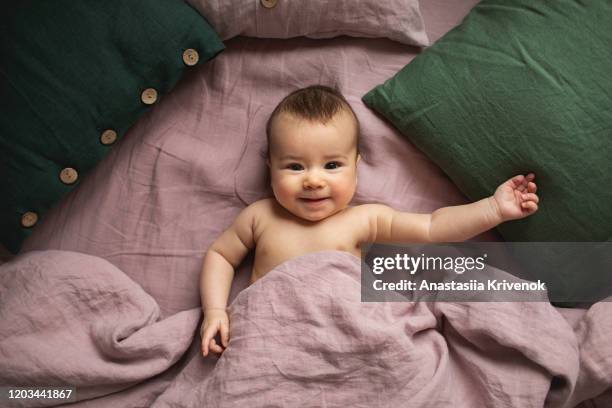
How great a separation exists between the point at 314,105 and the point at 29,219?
0.60 meters

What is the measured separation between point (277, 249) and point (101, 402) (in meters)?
0.43

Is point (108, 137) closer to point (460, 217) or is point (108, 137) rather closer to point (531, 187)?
point (460, 217)

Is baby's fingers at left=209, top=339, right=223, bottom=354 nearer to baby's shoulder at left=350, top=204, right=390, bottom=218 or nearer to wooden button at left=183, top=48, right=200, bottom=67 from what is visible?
baby's shoulder at left=350, top=204, right=390, bottom=218

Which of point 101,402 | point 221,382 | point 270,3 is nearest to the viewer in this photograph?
point 221,382

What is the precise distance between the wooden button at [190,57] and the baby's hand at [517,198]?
0.64 metres

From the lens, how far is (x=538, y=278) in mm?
1260

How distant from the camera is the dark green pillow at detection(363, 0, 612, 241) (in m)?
1.15

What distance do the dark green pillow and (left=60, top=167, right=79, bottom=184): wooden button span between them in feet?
2.09

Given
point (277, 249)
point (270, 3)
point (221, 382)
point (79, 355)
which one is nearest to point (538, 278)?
point (277, 249)

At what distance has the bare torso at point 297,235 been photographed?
1.23 meters

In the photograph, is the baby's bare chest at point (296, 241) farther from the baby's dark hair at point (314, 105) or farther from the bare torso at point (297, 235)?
the baby's dark hair at point (314, 105)

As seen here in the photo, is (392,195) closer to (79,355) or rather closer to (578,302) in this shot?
(578,302)

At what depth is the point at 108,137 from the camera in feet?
4.14

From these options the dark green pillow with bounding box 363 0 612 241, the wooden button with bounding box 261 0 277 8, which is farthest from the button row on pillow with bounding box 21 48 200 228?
the dark green pillow with bounding box 363 0 612 241
